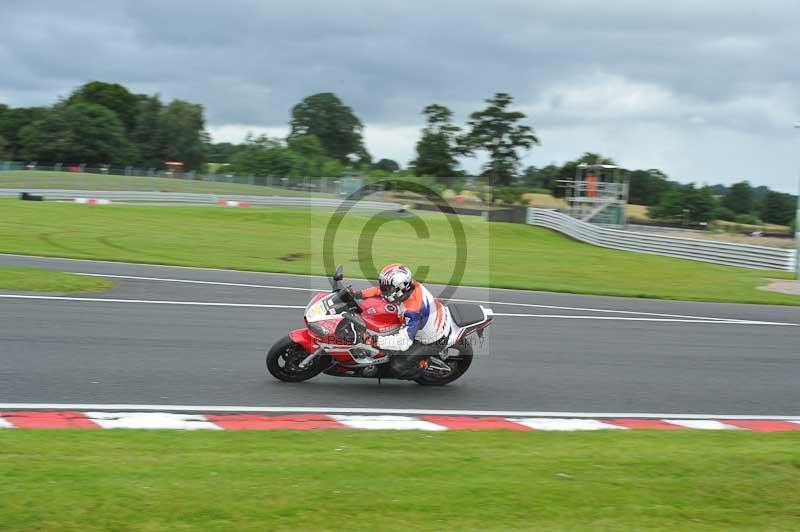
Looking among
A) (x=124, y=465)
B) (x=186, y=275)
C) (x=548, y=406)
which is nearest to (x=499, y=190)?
(x=186, y=275)

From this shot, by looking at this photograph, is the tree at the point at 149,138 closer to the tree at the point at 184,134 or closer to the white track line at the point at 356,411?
the tree at the point at 184,134

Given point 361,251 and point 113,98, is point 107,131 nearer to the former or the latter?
point 113,98

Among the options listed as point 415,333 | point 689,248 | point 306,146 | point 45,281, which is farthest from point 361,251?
point 306,146

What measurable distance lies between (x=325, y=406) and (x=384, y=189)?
22.3 metres

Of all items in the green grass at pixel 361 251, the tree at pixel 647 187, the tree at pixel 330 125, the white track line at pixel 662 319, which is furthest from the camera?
the tree at pixel 330 125

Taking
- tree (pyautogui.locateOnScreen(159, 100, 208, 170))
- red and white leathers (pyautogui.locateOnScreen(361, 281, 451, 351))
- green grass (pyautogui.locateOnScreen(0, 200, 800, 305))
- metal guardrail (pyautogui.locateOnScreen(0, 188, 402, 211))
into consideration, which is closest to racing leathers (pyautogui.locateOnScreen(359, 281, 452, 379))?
red and white leathers (pyautogui.locateOnScreen(361, 281, 451, 351))

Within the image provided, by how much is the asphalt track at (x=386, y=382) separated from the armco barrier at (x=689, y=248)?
14594 mm

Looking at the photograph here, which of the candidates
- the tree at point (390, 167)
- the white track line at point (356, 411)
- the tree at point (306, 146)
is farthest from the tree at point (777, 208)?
the white track line at point (356, 411)

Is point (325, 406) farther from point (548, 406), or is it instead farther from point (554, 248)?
point (554, 248)

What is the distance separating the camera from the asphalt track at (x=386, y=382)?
978cm

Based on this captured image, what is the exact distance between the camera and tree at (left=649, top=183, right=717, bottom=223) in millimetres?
88625

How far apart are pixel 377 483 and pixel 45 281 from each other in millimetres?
13682

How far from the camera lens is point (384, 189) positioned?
31.2 meters

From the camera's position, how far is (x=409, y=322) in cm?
991
